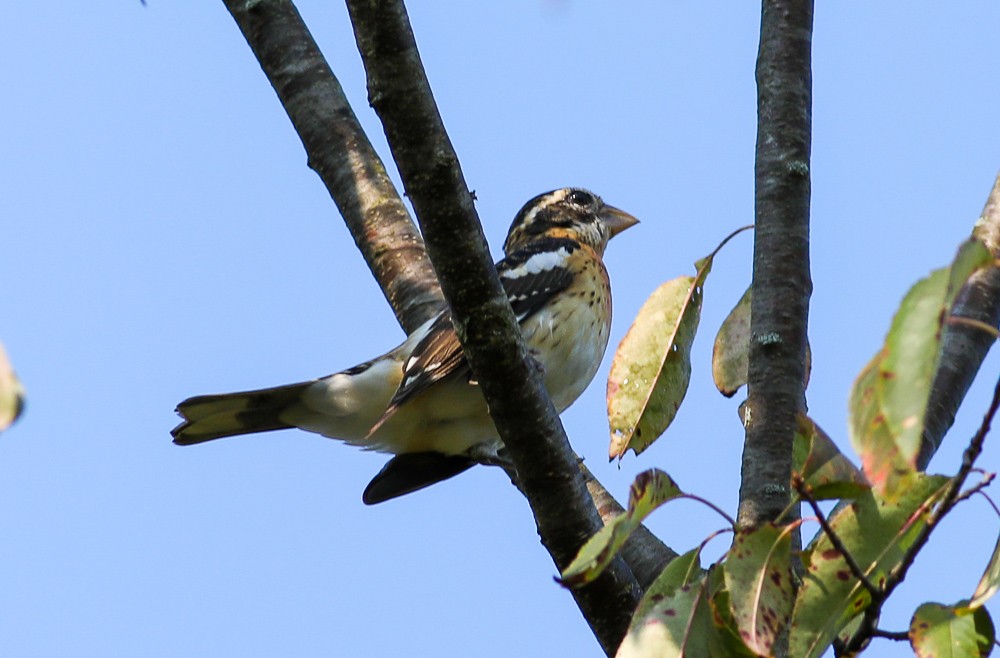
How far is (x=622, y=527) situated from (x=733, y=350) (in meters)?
1.89

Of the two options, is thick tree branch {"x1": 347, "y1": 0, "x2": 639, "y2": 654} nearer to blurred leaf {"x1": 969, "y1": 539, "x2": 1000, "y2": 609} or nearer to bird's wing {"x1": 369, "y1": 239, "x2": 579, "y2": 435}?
bird's wing {"x1": 369, "y1": 239, "x2": 579, "y2": 435}

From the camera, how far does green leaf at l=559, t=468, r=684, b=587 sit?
8.00 feet

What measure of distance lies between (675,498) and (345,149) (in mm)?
3287

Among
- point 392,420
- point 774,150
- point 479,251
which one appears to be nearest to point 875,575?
point 479,251

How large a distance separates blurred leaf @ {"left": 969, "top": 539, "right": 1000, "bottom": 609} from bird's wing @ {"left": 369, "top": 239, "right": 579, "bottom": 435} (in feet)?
7.60

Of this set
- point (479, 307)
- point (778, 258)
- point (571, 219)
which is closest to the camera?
point (479, 307)

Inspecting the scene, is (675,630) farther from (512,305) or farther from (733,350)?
(512,305)

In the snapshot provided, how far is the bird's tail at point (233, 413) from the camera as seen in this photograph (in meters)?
5.69

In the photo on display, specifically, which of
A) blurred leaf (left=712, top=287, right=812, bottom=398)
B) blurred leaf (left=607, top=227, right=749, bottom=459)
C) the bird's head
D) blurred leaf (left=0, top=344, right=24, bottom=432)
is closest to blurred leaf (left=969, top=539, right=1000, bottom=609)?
blurred leaf (left=607, top=227, right=749, bottom=459)

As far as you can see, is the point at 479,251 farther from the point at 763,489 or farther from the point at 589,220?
the point at 589,220

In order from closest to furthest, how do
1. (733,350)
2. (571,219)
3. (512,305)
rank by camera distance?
(733,350) → (512,305) → (571,219)

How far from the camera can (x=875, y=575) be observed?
2.67 metres

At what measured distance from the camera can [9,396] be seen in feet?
5.23

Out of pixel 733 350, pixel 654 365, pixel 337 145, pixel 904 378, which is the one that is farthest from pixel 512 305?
pixel 904 378
